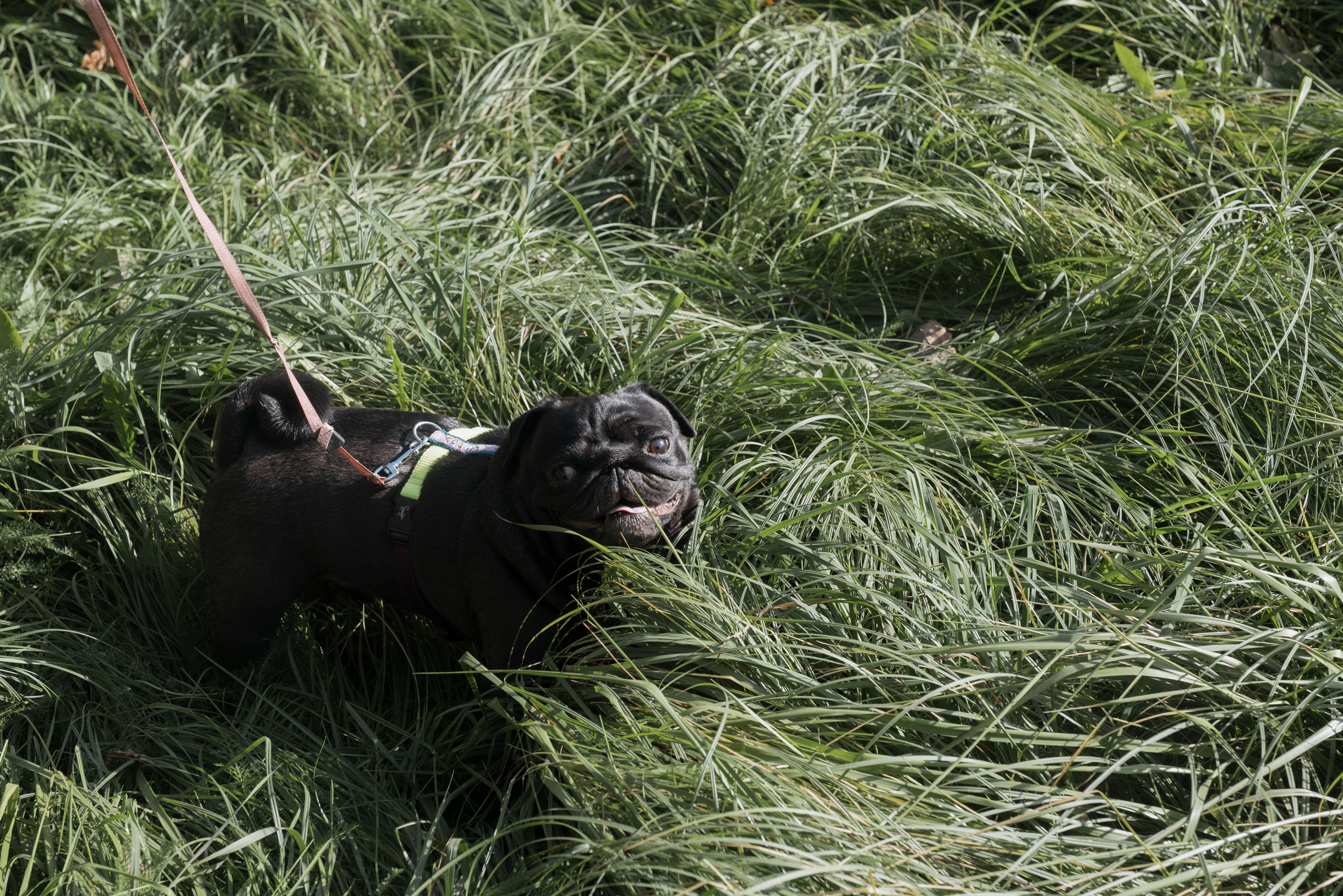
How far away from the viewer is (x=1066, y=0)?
4.48 m

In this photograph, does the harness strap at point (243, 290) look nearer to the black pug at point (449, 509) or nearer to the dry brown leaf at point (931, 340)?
the black pug at point (449, 509)

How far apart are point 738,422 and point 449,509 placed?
0.97m

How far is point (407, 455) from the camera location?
2.86 m

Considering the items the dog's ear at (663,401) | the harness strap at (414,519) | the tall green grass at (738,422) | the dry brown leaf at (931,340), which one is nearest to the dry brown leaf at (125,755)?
the tall green grass at (738,422)

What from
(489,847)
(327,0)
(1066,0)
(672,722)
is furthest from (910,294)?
(327,0)

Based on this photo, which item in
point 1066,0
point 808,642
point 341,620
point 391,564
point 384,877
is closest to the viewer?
point 384,877

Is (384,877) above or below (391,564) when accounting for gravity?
below

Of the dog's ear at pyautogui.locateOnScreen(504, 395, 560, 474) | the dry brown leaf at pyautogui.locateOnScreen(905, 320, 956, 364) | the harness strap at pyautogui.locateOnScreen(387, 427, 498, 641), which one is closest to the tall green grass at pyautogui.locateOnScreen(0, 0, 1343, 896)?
the dry brown leaf at pyautogui.locateOnScreen(905, 320, 956, 364)

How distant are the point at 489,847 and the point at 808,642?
885mm

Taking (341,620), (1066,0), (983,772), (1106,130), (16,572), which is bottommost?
(341,620)

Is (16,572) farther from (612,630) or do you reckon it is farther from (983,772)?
(983,772)

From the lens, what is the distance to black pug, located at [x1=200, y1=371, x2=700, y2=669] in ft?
8.39

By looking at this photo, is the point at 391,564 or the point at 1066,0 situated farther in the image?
the point at 1066,0

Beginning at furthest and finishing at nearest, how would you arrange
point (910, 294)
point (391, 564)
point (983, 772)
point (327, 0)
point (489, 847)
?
1. point (327, 0)
2. point (910, 294)
3. point (391, 564)
4. point (489, 847)
5. point (983, 772)
